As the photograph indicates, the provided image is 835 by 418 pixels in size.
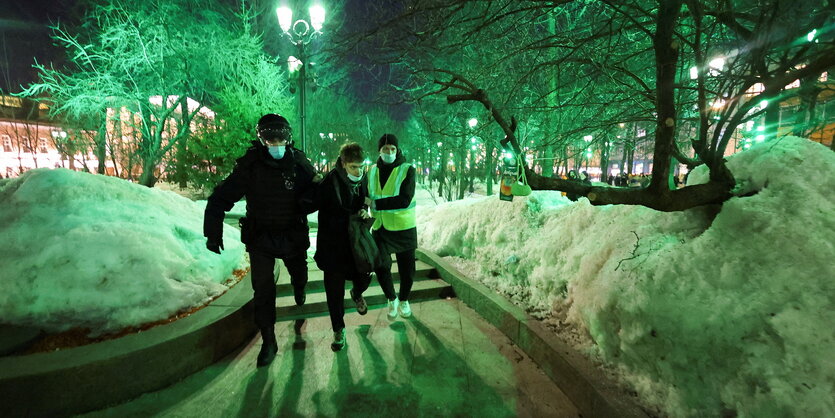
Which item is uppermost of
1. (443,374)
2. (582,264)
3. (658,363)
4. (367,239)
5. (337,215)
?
(337,215)

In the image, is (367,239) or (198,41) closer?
(367,239)

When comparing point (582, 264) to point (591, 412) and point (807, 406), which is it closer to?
point (591, 412)

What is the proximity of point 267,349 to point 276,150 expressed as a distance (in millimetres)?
1835

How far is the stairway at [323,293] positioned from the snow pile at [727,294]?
1.70m

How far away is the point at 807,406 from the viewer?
1779 mm

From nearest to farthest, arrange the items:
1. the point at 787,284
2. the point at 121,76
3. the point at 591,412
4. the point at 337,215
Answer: the point at 787,284 < the point at 591,412 < the point at 337,215 < the point at 121,76

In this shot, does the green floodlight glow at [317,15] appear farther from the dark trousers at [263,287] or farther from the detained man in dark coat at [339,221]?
the dark trousers at [263,287]

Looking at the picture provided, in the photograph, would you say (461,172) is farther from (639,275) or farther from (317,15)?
(639,275)

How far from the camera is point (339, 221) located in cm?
338

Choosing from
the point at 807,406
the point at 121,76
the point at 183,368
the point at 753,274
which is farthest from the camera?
the point at 121,76

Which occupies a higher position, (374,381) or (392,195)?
(392,195)

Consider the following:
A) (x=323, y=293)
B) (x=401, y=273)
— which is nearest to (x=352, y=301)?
(x=323, y=293)

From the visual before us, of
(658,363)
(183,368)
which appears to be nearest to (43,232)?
(183,368)

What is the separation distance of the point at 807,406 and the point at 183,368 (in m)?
4.17
